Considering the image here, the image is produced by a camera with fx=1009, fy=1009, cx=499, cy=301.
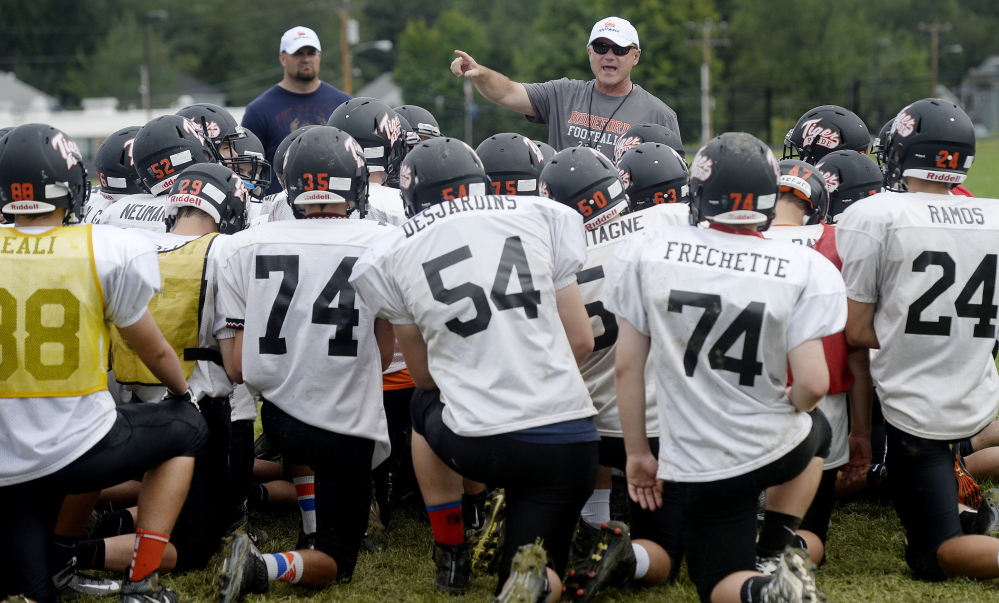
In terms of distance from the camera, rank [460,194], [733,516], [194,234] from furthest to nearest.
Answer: [194,234] < [460,194] < [733,516]

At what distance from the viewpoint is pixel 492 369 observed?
3.81 m

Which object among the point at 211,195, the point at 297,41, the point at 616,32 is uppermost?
the point at 297,41

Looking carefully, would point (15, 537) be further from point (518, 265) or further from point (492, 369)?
point (518, 265)

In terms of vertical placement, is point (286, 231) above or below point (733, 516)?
above

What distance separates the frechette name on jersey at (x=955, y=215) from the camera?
425 centimetres

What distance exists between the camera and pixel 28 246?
A: 12.4ft

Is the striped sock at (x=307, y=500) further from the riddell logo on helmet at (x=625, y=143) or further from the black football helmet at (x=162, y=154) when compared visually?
the riddell logo on helmet at (x=625, y=143)

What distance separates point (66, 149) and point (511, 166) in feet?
7.16

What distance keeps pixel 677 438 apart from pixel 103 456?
217 cm

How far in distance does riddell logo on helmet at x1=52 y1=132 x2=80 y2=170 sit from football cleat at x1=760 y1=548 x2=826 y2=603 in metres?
3.09

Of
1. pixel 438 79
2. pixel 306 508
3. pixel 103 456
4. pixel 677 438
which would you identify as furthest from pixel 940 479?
pixel 438 79

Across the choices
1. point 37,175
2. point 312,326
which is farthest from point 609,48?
point 37,175

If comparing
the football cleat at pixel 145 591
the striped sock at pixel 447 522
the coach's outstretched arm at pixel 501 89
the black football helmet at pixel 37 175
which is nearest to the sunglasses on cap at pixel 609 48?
the coach's outstretched arm at pixel 501 89

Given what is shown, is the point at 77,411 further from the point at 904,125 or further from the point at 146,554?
the point at 904,125
